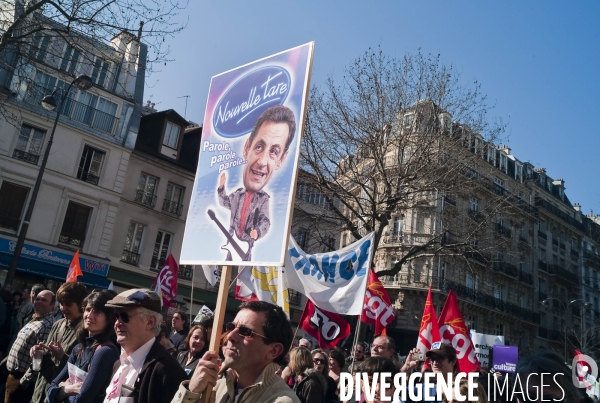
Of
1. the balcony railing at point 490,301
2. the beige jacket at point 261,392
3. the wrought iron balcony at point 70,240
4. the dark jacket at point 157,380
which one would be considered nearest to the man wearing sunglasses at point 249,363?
the beige jacket at point 261,392

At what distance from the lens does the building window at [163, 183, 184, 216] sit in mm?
25800

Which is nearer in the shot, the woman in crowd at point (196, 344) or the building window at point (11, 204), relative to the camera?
the woman in crowd at point (196, 344)

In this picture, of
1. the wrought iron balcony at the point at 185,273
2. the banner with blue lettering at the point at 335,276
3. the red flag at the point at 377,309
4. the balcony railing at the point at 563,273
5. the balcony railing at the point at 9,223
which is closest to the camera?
the banner with blue lettering at the point at 335,276

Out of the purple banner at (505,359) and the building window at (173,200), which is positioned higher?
the building window at (173,200)


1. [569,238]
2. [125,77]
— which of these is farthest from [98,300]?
[569,238]

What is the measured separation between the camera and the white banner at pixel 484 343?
12867mm

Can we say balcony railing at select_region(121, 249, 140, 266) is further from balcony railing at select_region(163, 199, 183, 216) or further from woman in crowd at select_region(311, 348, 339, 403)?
woman in crowd at select_region(311, 348, 339, 403)

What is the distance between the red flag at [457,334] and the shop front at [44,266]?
1755cm


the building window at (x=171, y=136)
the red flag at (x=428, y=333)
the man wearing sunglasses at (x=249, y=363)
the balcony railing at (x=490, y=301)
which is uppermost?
the building window at (x=171, y=136)

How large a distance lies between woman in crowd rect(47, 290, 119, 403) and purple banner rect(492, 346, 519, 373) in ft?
34.9

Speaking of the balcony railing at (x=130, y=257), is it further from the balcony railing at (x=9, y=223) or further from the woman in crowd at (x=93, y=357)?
the woman in crowd at (x=93, y=357)

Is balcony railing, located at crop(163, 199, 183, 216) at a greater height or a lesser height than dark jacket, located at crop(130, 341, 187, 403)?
greater

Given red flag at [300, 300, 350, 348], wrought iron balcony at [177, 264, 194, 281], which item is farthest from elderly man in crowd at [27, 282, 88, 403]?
wrought iron balcony at [177, 264, 194, 281]

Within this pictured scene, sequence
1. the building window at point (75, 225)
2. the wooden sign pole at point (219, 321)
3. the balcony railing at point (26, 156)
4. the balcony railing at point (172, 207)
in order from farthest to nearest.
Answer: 1. the balcony railing at point (172, 207)
2. the building window at point (75, 225)
3. the balcony railing at point (26, 156)
4. the wooden sign pole at point (219, 321)
